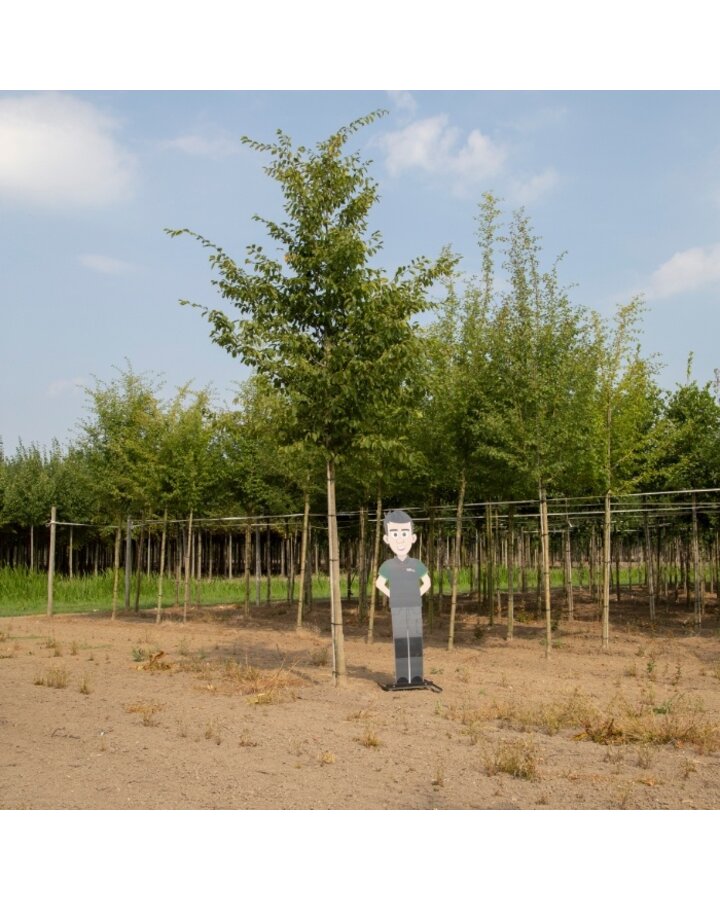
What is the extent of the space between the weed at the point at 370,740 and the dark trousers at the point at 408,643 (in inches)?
109

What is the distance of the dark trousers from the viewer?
10508 mm

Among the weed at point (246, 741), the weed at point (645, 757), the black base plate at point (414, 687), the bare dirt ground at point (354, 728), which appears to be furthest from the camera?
the black base plate at point (414, 687)

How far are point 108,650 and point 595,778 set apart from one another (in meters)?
9.78

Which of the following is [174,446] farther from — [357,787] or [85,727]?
[357,787]

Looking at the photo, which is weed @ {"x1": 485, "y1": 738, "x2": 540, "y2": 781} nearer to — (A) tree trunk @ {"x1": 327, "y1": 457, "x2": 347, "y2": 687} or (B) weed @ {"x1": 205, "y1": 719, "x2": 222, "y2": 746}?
(B) weed @ {"x1": 205, "y1": 719, "x2": 222, "y2": 746}

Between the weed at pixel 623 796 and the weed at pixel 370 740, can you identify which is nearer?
the weed at pixel 623 796

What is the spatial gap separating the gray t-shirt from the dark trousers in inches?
3.9

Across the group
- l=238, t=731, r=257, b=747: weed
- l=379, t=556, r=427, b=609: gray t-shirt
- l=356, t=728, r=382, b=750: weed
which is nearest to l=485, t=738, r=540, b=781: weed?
l=356, t=728, r=382, b=750: weed

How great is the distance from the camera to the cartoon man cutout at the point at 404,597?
10.5 metres

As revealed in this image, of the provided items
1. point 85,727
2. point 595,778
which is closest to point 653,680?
point 595,778

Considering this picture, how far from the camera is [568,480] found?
1562cm

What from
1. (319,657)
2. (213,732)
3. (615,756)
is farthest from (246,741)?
(319,657)

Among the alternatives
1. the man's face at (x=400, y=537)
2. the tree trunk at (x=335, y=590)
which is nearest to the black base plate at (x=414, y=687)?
the tree trunk at (x=335, y=590)

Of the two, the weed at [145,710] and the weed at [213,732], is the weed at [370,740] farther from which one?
the weed at [145,710]
